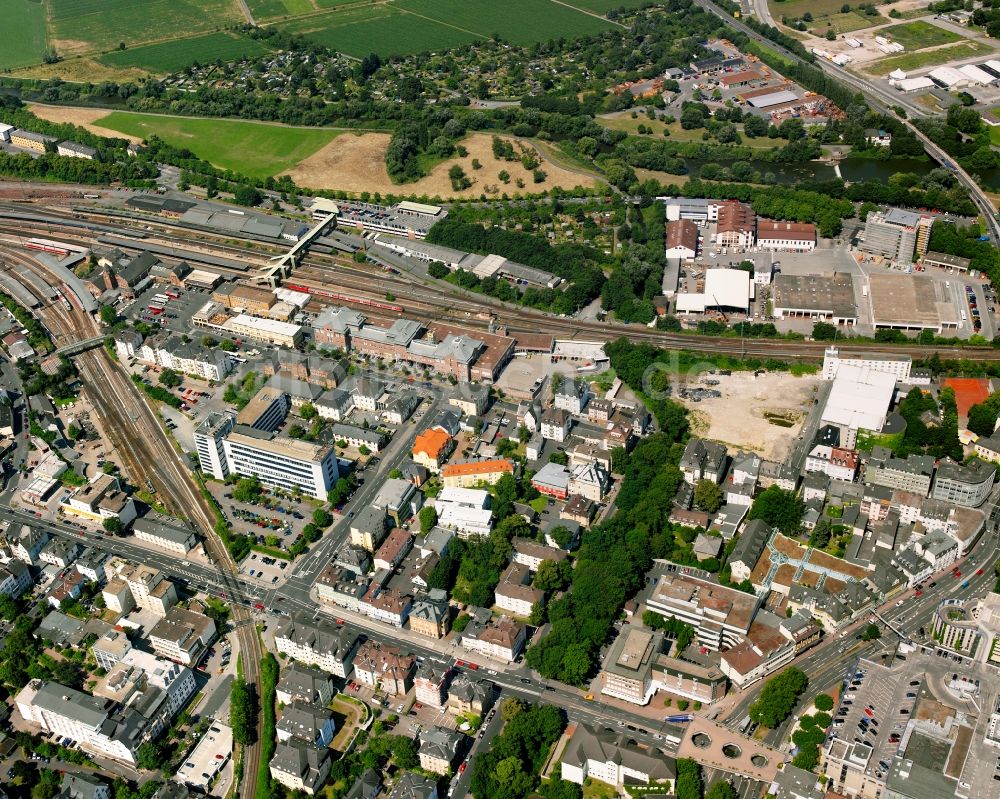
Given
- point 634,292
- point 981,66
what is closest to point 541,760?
point 634,292

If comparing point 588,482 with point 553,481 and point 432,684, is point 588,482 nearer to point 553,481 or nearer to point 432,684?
point 553,481

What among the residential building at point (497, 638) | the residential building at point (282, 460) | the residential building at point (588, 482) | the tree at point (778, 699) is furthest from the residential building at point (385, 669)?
the tree at point (778, 699)

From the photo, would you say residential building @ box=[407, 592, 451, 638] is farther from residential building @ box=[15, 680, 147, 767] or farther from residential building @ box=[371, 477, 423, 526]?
residential building @ box=[15, 680, 147, 767]

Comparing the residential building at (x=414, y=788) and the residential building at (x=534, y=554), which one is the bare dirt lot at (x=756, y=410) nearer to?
the residential building at (x=534, y=554)

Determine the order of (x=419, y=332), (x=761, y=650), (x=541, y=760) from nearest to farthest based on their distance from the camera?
(x=541, y=760)
(x=761, y=650)
(x=419, y=332)

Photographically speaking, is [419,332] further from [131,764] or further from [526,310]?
[131,764]

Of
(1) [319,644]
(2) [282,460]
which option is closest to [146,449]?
(2) [282,460]

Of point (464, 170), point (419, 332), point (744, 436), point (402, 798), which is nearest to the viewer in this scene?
point (402, 798)
